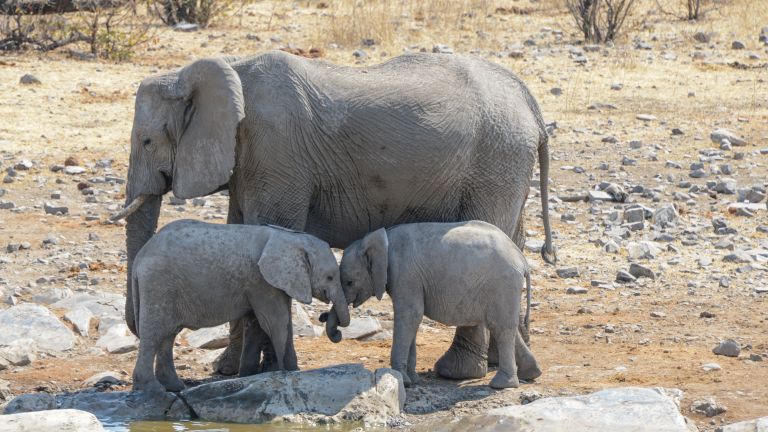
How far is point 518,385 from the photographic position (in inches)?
329

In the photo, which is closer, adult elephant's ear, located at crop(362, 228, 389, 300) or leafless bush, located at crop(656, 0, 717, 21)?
adult elephant's ear, located at crop(362, 228, 389, 300)

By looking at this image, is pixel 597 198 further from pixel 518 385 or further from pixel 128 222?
pixel 128 222

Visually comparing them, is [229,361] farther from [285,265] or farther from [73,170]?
[73,170]

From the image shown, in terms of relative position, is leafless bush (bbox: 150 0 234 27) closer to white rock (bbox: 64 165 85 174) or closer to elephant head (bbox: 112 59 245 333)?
white rock (bbox: 64 165 85 174)

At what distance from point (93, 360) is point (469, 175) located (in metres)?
2.72

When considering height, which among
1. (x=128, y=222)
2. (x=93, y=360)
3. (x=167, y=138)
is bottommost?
(x=93, y=360)

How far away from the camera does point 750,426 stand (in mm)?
7328

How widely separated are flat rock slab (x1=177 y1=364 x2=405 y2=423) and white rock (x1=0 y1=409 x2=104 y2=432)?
35.9 inches

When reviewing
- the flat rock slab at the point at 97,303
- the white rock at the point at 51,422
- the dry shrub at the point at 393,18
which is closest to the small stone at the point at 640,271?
the flat rock slab at the point at 97,303

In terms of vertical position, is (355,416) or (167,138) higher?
(167,138)

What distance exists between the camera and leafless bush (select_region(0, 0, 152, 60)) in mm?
17469

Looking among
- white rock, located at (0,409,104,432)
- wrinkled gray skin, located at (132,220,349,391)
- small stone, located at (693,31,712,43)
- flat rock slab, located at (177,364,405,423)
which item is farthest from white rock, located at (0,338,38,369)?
small stone, located at (693,31,712,43)

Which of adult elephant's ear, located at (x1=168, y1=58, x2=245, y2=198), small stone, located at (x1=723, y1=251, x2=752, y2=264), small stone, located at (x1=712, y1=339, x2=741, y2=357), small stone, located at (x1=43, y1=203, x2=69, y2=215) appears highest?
adult elephant's ear, located at (x1=168, y1=58, x2=245, y2=198)

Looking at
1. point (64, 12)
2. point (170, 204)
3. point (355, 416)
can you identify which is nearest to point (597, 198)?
point (170, 204)
